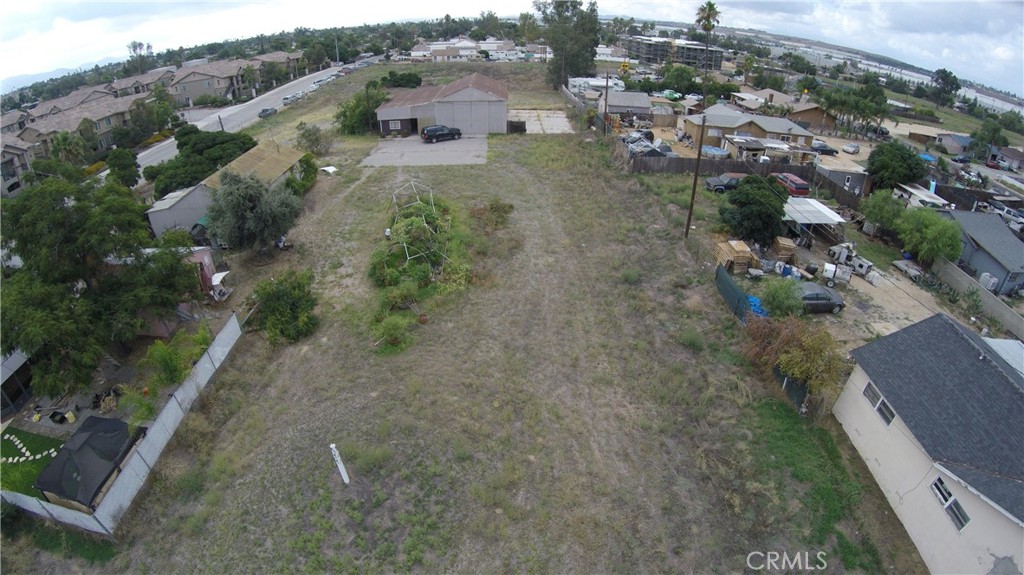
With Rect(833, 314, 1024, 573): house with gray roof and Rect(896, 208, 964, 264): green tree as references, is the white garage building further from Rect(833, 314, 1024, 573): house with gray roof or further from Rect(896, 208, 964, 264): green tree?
Rect(833, 314, 1024, 573): house with gray roof

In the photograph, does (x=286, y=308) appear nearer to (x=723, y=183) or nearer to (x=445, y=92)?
(x=723, y=183)

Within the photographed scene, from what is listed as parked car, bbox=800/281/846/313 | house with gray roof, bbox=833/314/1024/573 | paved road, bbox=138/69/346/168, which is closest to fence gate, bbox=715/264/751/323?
parked car, bbox=800/281/846/313

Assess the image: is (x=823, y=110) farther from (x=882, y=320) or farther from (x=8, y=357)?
(x=8, y=357)

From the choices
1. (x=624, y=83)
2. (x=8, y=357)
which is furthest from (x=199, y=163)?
(x=624, y=83)

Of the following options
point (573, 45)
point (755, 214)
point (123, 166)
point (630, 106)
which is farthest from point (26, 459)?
point (573, 45)

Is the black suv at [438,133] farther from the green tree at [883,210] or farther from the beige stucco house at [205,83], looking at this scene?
the beige stucco house at [205,83]
